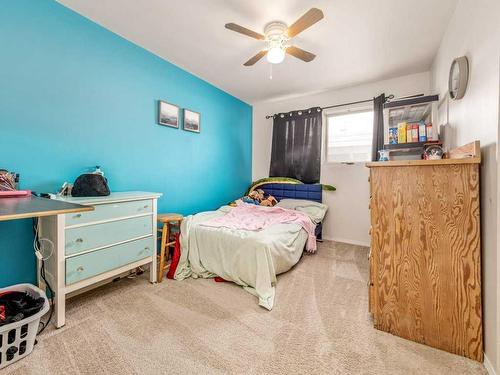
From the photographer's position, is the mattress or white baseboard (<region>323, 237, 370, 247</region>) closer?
the mattress

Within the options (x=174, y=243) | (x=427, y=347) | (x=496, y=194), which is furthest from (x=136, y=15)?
(x=427, y=347)

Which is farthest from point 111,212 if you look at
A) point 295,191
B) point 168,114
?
point 295,191

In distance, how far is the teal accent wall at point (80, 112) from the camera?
5.74 ft

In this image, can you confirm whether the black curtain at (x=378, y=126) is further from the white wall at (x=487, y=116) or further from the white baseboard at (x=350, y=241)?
the white wall at (x=487, y=116)

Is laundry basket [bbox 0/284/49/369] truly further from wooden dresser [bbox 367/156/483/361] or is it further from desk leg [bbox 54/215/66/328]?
wooden dresser [bbox 367/156/483/361]

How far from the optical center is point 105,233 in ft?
6.16

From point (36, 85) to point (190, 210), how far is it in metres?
2.12

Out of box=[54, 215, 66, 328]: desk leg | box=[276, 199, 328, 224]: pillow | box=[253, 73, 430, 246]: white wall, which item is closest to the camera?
box=[54, 215, 66, 328]: desk leg

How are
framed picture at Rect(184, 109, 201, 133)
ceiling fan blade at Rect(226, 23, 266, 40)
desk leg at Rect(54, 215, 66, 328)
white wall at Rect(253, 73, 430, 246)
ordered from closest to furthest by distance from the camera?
desk leg at Rect(54, 215, 66, 328) → ceiling fan blade at Rect(226, 23, 266, 40) → framed picture at Rect(184, 109, 201, 133) → white wall at Rect(253, 73, 430, 246)

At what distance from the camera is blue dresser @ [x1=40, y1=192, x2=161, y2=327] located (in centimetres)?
162

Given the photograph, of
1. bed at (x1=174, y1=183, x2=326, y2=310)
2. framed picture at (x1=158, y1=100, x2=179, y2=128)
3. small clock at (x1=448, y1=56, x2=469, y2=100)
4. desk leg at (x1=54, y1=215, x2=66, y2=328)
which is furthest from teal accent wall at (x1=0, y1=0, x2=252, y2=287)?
small clock at (x1=448, y1=56, x2=469, y2=100)

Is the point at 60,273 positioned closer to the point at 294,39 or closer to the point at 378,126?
the point at 294,39

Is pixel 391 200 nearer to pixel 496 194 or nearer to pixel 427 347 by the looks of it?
pixel 496 194

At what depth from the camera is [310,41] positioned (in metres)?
2.44
